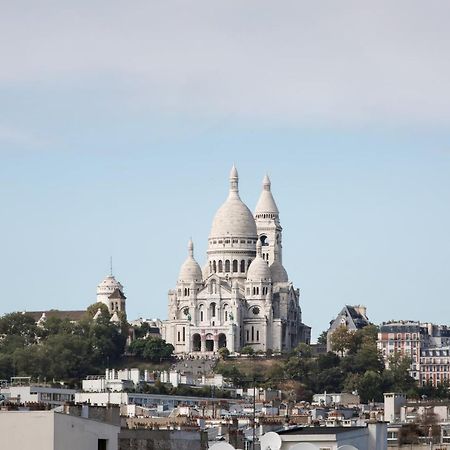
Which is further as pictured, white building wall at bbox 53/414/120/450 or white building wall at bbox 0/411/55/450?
white building wall at bbox 53/414/120/450

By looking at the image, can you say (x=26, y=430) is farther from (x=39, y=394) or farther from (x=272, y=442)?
(x=39, y=394)

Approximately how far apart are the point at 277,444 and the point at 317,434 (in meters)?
4.30

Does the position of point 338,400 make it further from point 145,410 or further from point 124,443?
point 124,443

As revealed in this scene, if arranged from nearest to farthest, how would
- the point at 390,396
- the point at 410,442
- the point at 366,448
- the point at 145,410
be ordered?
the point at 366,448, the point at 410,442, the point at 145,410, the point at 390,396

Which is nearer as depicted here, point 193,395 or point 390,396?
point 390,396

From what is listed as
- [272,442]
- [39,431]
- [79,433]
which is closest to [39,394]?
[272,442]

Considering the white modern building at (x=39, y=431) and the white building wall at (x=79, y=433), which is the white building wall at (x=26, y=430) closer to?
the white modern building at (x=39, y=431)

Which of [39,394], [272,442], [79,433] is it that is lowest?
[272,442]

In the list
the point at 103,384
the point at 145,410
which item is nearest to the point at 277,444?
the point at 145,410

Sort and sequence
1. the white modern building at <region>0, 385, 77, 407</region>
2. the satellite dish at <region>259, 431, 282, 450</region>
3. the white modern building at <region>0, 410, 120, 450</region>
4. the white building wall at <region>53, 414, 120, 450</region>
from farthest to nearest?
the white modern building at <region>0, 385, 77, 407</region> → the satellite dish at <region>259, 431, 282, 450</region> → the white building wall at <region>53, 414, 120, 450</region> → the white modern building at <region>0, 410, 120, 450</region>

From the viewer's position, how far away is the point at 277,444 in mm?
47688

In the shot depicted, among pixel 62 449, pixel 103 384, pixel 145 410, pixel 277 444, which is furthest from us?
pixel 103 384

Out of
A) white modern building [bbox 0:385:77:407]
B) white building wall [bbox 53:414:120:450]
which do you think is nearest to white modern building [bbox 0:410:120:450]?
white building wall [bbox 53:414:120:450]

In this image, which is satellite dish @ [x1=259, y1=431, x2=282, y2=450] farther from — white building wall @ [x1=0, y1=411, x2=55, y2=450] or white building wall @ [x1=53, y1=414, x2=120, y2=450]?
white building wall @ [x1=0, y1=411, x2=55, y2=450]
